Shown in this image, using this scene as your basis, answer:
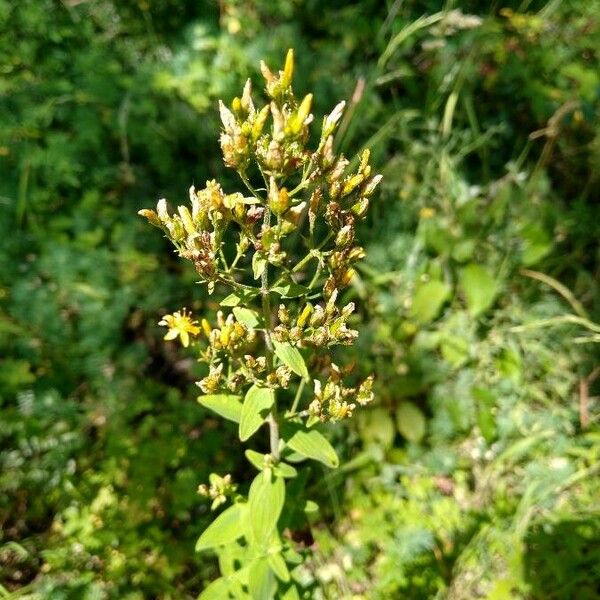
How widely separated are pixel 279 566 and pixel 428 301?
160cm

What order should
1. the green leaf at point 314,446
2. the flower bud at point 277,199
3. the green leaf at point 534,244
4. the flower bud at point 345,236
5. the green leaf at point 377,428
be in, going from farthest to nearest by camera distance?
the green leaf at point 534,244 → the green leaf at point 377,428 → the green leaf at point 314,446 → the flower bud at point 345,236 → the flower bud at point 277,199

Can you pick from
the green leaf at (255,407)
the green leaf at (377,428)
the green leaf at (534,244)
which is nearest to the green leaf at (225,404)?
the green leaf at (255,407)

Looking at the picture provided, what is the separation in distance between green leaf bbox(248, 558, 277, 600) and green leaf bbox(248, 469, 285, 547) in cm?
15

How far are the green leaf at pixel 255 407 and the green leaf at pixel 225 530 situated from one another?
0.36 metres

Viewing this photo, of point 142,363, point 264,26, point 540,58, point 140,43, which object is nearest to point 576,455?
point 142,363

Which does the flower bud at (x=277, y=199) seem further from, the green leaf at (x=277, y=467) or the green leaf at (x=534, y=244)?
the green leaf at (x=534, y=244)

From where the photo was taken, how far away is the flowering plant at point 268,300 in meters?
1.21

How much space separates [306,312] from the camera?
1.33 meters

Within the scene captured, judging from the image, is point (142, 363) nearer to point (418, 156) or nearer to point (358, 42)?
point (418, 156)

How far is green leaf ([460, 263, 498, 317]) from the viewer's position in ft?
9.29

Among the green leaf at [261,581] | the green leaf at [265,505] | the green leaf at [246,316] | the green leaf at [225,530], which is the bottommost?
the green leaf at [261,581]

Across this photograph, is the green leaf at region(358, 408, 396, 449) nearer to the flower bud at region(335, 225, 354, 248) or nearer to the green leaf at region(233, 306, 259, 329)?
the green leaf at region(233, 306, 259, 329)

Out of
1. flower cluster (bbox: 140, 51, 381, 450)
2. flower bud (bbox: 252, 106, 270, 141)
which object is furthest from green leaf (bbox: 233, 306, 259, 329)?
flower bud (bbox: 252, 106, 270, 141)

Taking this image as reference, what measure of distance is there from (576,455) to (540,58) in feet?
8.48
